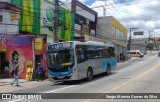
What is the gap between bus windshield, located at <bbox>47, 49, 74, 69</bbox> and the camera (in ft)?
71.9

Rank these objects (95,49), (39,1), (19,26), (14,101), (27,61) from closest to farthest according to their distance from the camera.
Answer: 1. (14,101)
2. (95,49)
3. (27,61)
4. (19,26)
5. (39,1)

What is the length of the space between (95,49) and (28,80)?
6.26 meters

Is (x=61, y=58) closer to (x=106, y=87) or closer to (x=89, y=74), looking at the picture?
(x=89, y=74)

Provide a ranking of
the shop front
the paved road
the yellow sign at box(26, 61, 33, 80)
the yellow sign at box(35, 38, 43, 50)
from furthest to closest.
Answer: the yellow sign at box(35, 38, 43, 50) < the shop front < the yellow sign at box(26, 61, 33, 80) < the paved road

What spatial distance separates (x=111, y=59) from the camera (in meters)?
30.3

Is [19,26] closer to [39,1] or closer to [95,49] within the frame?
[39,1]

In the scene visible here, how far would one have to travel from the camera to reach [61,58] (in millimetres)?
22125

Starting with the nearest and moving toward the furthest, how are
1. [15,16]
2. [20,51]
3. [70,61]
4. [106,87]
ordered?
[106,87] < [70,61] < [20,51] < [15,16]

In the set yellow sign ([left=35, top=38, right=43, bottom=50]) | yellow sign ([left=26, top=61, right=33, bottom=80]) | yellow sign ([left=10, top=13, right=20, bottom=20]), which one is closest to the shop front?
yellow sign ([left=26, top=61, right=33, bottom=80])

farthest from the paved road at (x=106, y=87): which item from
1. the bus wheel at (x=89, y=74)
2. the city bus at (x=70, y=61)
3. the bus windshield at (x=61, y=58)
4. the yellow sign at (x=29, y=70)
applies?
the yellow sign at (x=29, y=70)

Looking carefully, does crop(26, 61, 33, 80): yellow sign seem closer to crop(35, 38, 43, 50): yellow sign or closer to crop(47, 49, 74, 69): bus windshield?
crop(35, 38, 43, 50): yellow sign

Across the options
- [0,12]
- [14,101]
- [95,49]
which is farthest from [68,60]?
[0,12]

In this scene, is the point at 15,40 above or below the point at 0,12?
below

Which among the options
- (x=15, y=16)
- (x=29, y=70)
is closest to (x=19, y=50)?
(x=29, y=70)
